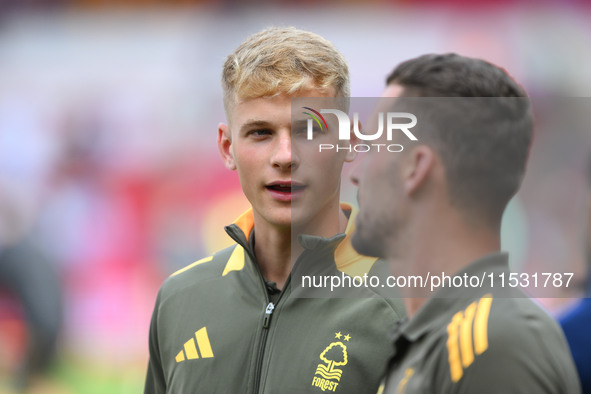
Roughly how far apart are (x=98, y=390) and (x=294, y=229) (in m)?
4.55

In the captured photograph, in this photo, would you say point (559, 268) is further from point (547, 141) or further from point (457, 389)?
point (457, 389)

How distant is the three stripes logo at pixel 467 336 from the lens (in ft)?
3.64

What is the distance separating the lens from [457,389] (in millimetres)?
1111

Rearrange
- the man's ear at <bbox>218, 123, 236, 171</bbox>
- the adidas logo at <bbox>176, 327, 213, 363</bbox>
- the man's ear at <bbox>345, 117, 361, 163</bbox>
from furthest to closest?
the man's ear at <bbox>218, 123, 236, 171</bbox> < the adidas logo at <bbox>176, 327, 213, 363</bbox> < the man's ear at <bbox>345, 117, 361, 163</bbox>

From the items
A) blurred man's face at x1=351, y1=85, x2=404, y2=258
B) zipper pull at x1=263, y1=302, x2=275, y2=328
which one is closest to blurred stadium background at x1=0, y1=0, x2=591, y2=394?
zipper pull at x1=263, y1=302, x2=275, y2=328

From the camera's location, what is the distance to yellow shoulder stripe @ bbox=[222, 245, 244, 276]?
2061 mm

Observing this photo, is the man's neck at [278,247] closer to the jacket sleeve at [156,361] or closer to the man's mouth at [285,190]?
the man's mouth at [285,190]

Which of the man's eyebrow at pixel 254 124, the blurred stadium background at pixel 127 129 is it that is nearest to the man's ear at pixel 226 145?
the man's eyebrow at pixel 254 124

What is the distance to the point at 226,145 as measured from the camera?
209 centimetres

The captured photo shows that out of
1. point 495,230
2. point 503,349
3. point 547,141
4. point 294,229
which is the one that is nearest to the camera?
point 503,349

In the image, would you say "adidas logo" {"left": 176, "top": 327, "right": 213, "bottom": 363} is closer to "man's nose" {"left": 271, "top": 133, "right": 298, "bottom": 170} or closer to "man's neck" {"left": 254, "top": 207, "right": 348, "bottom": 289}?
"man's neck" {"left": 254, "top": 207, "right": 348, "bottom": 289}

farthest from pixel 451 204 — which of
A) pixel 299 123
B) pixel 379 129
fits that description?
pixel 299 123

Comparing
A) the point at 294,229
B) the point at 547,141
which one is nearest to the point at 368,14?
the point at 294,229

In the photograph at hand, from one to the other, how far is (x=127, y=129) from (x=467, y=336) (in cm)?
602
